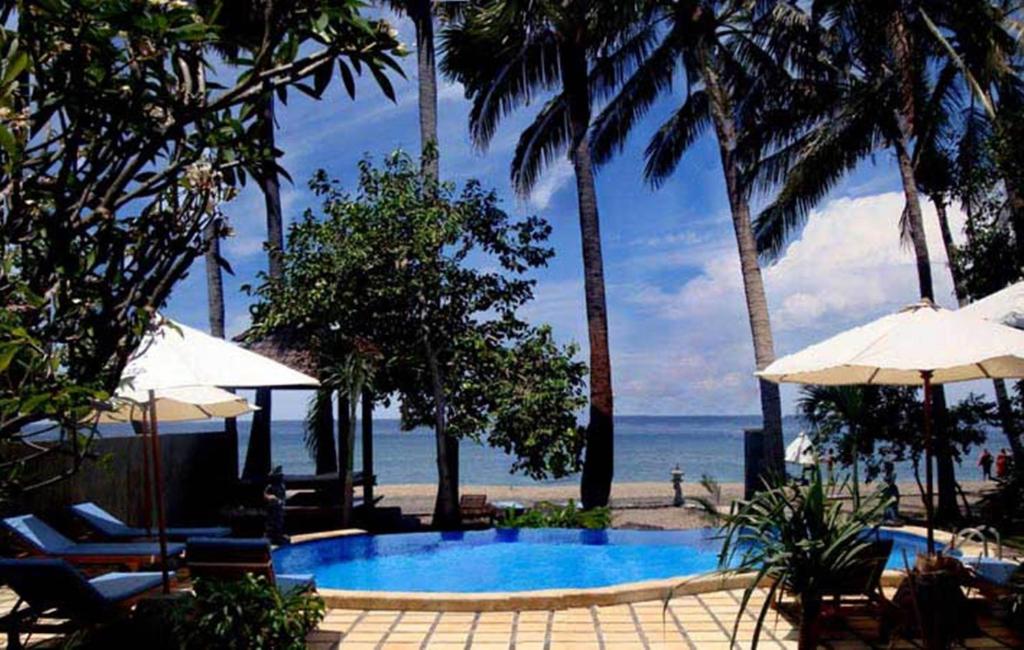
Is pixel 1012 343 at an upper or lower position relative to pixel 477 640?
upper

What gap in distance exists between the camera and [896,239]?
2069 centimetres

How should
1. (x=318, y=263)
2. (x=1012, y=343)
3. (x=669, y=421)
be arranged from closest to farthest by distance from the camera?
(x=1012, y=343) → (x=318, y=263) → (x=669, y=421)

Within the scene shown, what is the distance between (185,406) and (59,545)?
162cm

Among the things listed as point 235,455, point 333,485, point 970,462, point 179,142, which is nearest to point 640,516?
point 333,485

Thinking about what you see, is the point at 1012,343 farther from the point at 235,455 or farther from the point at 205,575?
the point at 235,455

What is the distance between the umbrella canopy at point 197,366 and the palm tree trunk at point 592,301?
324 inches

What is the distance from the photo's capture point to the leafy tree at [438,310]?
13.3 meters

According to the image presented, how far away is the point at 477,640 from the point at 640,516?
10581 millimetres

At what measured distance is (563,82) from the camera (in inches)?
651

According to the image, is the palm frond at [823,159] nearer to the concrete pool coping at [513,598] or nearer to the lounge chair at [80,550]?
the concrete pool coping at [513,598]

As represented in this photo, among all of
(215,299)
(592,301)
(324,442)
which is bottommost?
(324,442)

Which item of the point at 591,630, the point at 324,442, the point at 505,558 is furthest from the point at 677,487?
the point at 591,630

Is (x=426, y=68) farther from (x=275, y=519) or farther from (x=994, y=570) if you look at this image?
(x=994, y=570)

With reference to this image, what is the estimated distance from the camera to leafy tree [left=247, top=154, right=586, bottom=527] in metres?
Result: 13.3
